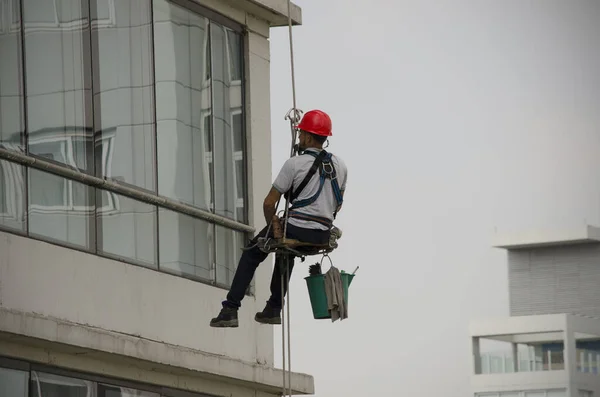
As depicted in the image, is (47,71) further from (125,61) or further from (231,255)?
(231,255)

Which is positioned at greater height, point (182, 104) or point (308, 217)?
point (182, 104)

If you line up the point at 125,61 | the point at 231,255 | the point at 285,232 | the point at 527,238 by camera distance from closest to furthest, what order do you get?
1. the point at 285,232
2. the point at 125,61
3. the point at 231,255
4. the point at 527,238

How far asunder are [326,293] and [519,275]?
72.6m

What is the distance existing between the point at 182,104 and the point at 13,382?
4.41 m

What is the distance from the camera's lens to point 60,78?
1553 cm

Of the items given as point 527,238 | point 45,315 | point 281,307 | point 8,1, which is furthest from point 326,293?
point 527,238

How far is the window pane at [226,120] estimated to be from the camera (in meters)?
18.2

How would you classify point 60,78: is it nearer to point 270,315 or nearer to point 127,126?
point 127,126

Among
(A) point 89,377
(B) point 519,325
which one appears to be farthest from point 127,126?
(B) point 519,325

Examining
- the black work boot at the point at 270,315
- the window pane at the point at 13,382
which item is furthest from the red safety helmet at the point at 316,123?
the window pane at the point at 13,382

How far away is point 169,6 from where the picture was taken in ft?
57.2

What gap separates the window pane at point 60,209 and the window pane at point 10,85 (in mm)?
416

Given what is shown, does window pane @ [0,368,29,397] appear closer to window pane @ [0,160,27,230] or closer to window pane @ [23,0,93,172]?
window pane @ [0,160,27,230]

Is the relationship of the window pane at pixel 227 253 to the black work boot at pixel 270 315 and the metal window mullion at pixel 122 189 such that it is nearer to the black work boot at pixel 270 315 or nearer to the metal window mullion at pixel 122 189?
the metal window mullion at pixel 122 189
